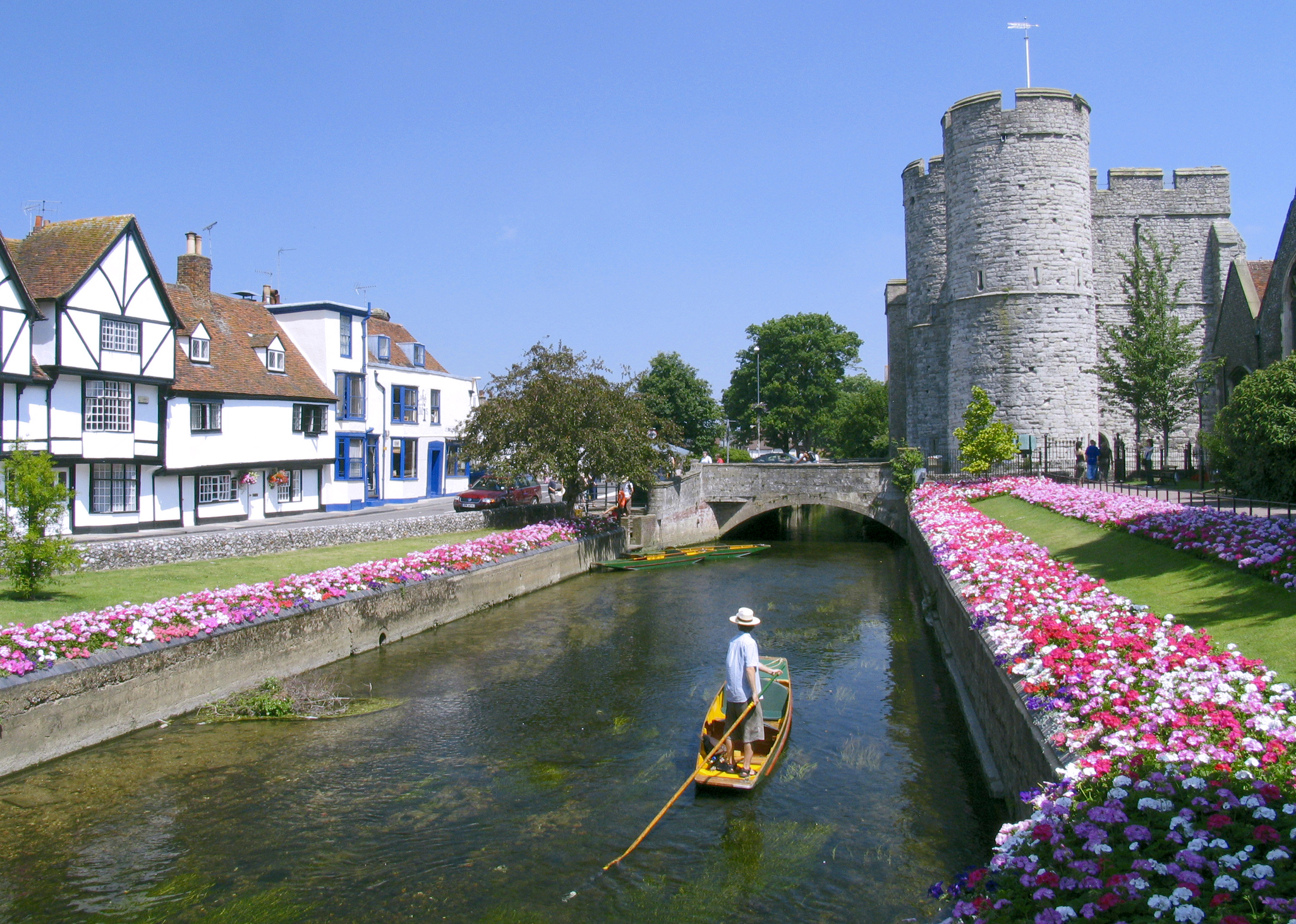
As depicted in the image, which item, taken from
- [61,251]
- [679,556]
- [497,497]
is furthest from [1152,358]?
[61,251]

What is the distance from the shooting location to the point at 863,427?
247 feet

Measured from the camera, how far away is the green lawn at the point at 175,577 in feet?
47.6

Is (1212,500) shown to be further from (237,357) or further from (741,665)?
(237,357)

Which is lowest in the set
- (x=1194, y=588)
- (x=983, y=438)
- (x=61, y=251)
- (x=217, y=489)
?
(x=1194, y=588)

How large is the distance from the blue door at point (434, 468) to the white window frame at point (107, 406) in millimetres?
17441

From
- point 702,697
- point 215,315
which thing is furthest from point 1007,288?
point 215,315

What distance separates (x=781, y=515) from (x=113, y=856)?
4516 centimetres

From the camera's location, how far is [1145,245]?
40344 mm

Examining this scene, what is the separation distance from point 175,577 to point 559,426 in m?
13.2

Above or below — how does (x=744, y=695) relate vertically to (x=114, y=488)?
below

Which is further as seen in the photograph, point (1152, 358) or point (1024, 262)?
point (1024, 262)

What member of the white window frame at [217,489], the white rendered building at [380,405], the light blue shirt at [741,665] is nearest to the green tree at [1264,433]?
the light blue shirt at [741,665]

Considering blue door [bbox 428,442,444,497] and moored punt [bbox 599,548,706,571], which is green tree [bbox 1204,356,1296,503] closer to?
moored punt [bbox 599,548,706,571]

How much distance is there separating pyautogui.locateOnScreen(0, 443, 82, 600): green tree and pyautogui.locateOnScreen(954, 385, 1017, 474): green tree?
28.2 metres
